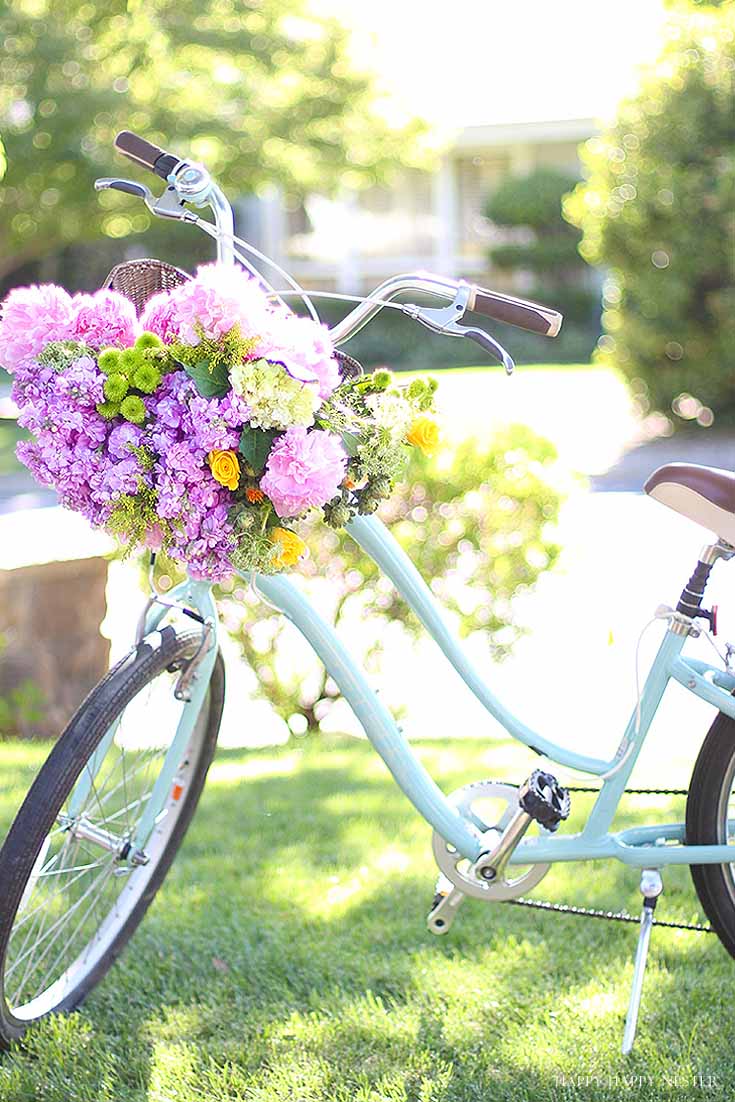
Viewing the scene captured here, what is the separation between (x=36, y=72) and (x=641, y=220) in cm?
618

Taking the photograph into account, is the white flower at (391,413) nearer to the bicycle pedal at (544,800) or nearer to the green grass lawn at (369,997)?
the bicycle pedal at (544,800)

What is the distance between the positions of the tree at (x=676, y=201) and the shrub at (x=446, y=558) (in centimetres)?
701

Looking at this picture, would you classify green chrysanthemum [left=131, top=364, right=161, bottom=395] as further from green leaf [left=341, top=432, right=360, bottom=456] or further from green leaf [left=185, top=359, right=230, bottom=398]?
green leaf [left=341, top=432, right=360, bottom=456]

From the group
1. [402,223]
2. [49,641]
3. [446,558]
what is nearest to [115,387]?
[446,558]

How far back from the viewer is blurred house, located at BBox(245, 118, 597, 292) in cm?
Answer: 2422

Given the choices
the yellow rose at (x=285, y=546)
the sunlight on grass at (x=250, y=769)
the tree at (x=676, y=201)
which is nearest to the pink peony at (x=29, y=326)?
the yellow rose at (x=285, y=546)

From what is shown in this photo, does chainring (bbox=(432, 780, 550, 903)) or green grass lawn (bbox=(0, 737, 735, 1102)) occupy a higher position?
chainring (bbox=(432, 780, 550, 903))

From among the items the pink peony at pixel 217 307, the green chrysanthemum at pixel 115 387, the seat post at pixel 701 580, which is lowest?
the seat post at pixel 701 580

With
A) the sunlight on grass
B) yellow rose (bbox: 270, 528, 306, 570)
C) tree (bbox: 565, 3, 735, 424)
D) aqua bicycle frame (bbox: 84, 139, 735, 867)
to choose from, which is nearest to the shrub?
the sunlight on grass

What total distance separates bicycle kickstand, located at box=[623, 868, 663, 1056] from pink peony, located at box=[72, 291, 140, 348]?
4.53 feet

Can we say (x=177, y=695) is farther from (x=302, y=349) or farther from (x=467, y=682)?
(x=302, y=349)

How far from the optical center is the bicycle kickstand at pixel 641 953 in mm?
2424

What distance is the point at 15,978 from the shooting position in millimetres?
2635

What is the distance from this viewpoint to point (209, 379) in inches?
82.4
